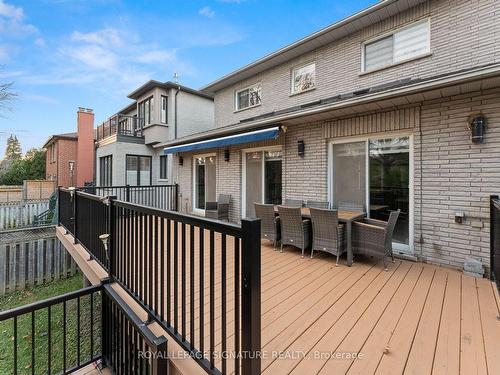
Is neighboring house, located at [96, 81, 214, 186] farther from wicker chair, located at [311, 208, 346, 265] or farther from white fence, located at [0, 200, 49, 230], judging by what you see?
wicker chair, located at [311, 208, 346, 265]

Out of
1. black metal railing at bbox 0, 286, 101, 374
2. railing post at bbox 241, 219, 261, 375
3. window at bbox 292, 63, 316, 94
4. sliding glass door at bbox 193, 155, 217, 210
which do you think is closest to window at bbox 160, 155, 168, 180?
sliding glass door at bbox 193, 155, 217, 210

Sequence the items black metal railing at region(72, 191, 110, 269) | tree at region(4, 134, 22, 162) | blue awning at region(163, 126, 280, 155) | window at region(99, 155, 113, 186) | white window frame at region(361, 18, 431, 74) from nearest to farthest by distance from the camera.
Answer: black metal railing at region(72, 191, 110, 269) → white window frame at region(361, 18, 431, 74) → blue awning at region(163, 126, 280, 155) → window at region(99, 155, 113, 186) → tree at region(4, 134, 22, 162)

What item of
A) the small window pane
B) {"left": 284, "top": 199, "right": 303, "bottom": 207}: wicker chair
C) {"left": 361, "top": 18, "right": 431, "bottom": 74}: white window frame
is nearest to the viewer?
{"left": 361, "top": 18, "right": 431, "bottom": 74}: white window frame

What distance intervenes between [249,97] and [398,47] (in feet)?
18.6

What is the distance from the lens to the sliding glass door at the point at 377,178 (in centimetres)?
514

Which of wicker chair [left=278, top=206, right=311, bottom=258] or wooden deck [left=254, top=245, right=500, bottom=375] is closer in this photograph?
wooden deck [left=254, top=245, right=500, bottom=375]

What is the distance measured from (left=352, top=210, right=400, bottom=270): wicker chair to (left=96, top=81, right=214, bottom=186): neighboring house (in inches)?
401

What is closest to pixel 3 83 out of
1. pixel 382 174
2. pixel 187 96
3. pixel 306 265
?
pixel 187 96

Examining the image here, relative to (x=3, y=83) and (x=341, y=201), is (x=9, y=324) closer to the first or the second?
(x=341, y=201)

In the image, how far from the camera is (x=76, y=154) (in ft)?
65.6

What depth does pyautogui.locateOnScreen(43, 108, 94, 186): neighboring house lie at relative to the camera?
1830cm

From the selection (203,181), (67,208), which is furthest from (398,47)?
(67,208)

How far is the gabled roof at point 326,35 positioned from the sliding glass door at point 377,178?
12.3 ft

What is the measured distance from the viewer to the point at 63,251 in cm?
903
